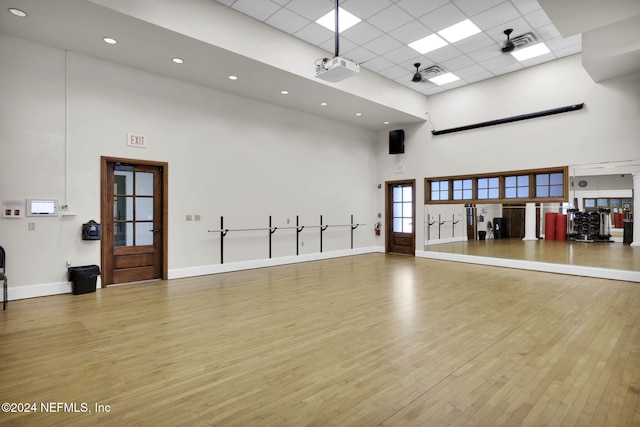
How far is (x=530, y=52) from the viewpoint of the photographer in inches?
256

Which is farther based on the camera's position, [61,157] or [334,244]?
[334,244]

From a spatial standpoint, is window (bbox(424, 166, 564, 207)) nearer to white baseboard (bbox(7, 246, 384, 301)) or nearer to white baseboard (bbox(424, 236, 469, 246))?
white baseboard (bbox(424, 236, 469, 246))

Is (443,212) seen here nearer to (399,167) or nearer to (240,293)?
(399,167)

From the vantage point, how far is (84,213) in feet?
17.1

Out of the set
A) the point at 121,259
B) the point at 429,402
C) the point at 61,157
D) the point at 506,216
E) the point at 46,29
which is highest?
the point at 46,29

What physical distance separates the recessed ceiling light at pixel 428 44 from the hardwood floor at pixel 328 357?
4.53 m

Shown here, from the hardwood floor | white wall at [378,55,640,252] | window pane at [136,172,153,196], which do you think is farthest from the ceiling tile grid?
the hardwood floor

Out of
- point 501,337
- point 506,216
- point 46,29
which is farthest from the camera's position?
point 506,216

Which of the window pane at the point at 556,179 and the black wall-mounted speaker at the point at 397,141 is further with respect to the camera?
the black wall-mounted speaker at the point at 397,141

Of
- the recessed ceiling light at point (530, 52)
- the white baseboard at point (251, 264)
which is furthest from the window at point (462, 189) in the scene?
the white baseboard at point (251, 264)

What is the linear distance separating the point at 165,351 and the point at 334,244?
6255 mm

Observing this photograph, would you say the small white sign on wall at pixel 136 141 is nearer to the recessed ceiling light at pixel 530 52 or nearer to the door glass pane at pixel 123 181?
the door glass pane at pixel 123 181

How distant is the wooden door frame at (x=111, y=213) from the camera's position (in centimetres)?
537

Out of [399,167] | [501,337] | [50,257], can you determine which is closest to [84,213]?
[50,257]
